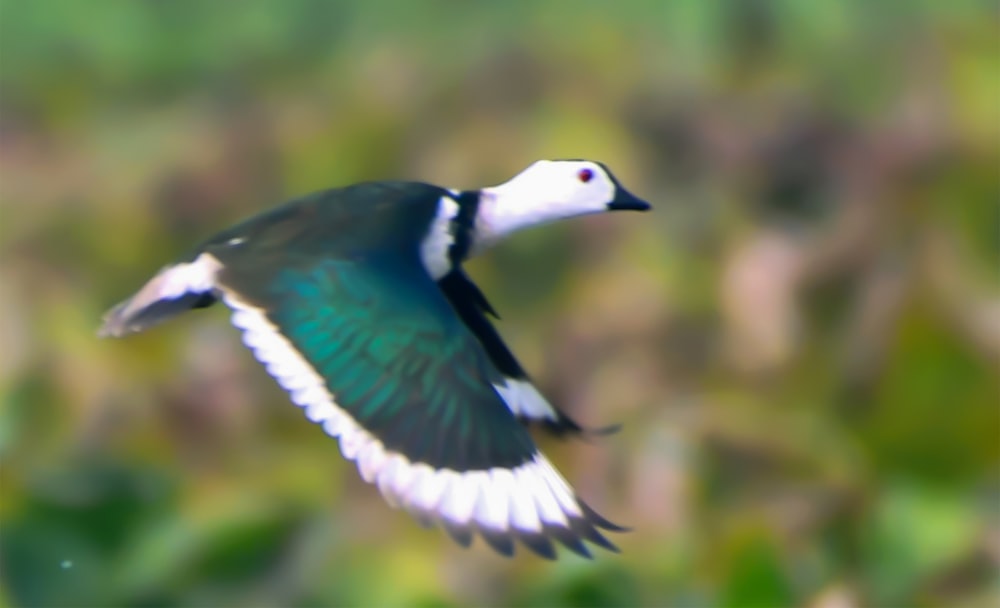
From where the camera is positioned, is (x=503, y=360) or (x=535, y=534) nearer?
(x=535, y=534)

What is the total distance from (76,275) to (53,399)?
0.39 metres

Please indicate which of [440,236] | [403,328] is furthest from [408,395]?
[440,236]

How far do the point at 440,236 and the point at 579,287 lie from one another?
1069mm

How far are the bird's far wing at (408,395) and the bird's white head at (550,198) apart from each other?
0.11 metres

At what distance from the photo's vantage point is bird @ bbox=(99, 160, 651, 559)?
42.3 inches

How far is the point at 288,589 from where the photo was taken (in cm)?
174

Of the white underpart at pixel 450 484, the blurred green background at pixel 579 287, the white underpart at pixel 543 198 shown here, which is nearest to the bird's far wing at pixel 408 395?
the white underpart at pixel 450 484

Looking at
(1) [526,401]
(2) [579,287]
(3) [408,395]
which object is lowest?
(2) [579,287]

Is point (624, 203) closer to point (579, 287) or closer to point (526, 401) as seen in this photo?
point (526, 401)

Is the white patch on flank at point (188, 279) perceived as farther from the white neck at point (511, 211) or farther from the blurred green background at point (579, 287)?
the blurred green background at point (579, 287)

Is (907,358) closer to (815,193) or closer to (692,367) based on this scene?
(692,367)

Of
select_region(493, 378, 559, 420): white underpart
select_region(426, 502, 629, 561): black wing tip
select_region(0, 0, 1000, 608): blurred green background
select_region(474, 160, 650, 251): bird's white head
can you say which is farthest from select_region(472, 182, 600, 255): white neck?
select_region(0, 0, 1000, 608): blurred green background

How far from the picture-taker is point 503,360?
1.33 m

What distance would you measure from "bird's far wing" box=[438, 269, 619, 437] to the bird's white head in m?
0.05
